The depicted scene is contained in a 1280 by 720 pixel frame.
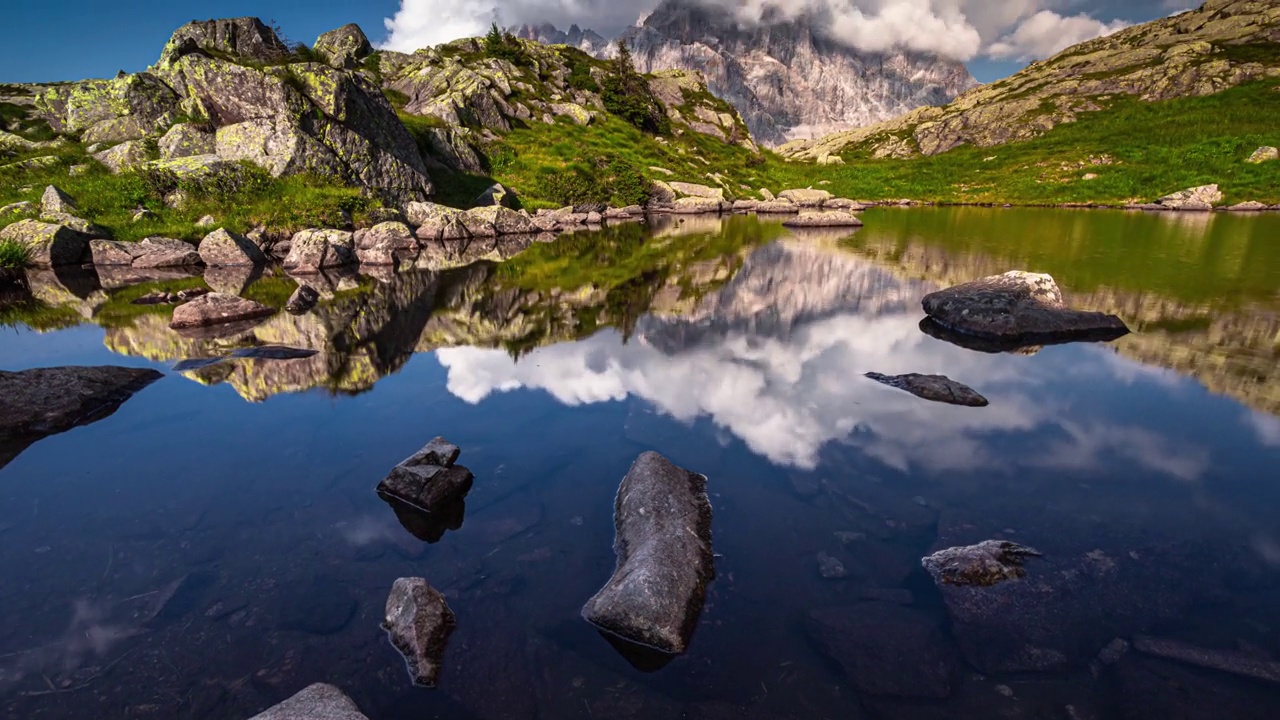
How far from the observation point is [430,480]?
779 centimetres

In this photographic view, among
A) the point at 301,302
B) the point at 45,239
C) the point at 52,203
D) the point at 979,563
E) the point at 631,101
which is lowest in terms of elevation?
the point at 979,563

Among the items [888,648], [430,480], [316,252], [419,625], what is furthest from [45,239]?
[888,648]

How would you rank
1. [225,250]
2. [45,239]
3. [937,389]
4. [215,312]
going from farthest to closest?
[225,250]
[45,239]
[215,312]
[937,389]

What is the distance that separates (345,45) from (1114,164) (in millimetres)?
145300

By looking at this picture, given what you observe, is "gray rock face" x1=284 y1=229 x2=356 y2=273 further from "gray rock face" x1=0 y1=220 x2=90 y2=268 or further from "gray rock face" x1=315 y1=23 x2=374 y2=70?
"gray rock face" x1=315 y1=23 x2=374 y2=70

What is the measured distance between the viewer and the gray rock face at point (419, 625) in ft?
16.7

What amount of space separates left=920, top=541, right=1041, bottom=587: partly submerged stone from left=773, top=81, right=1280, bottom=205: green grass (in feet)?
327

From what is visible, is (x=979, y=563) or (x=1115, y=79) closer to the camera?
(x=979, y=563)

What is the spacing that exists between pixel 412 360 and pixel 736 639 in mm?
11712

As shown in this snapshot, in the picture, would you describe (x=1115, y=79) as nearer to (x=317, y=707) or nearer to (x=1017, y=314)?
(x=1017, y=314)

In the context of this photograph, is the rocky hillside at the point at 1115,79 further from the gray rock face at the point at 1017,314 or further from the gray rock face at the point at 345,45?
the gray rock face at the point at 1017,314

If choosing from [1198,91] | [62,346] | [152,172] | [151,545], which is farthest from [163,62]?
[1198,91]

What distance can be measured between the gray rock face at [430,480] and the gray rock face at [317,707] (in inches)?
127

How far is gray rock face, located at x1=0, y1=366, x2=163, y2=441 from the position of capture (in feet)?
32.7
